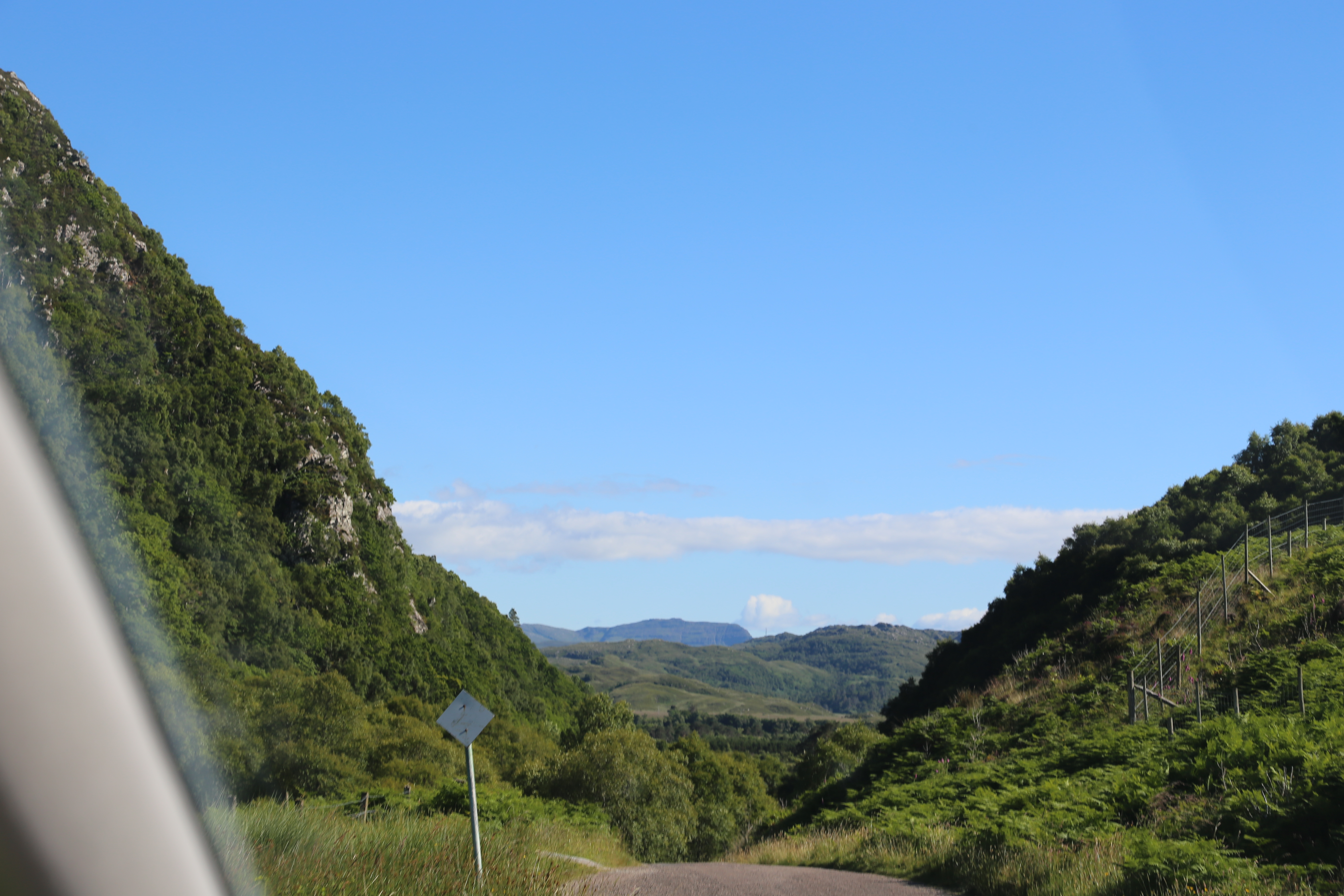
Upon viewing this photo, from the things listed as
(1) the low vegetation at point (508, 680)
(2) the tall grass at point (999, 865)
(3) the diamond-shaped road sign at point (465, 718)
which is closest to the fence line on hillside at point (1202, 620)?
(1) the low vegetation at point (508, 680)

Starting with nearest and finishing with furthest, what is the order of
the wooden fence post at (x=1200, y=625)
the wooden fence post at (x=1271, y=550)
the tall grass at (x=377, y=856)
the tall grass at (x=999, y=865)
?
the tall grass at (x=377, y=856) → the tall grass at (x=999, y=865) → the wooden fence post at (x=1200, y=625) → the wooden fence post at (x=1271, y=550)

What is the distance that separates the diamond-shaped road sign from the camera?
34.3ft

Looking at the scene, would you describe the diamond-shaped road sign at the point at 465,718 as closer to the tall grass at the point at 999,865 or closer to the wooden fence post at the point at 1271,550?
the tall grass at the point at 999,865

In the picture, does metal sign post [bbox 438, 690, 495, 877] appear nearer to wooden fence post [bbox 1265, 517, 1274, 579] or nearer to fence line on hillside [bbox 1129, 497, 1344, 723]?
fence line on hillside [bbox 1129, 497, 1344, 723]

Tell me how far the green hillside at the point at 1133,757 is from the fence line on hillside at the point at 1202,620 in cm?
14

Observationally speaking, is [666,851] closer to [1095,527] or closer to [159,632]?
[1095,527]

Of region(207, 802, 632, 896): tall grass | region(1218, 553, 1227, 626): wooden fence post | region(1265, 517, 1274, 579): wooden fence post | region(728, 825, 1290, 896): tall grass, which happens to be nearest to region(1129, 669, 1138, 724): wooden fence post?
region(1218, 553, 1227, 626): wooden fence post

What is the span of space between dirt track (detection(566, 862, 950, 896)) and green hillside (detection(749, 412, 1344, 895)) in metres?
1.01

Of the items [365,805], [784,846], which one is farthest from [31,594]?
[784,846]

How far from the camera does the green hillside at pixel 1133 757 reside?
10.7m

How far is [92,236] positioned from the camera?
Result: 268 feet

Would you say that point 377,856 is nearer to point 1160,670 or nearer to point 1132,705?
point 1132,705

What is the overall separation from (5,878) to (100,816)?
0.67ft

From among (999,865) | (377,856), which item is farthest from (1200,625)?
(377,856)
